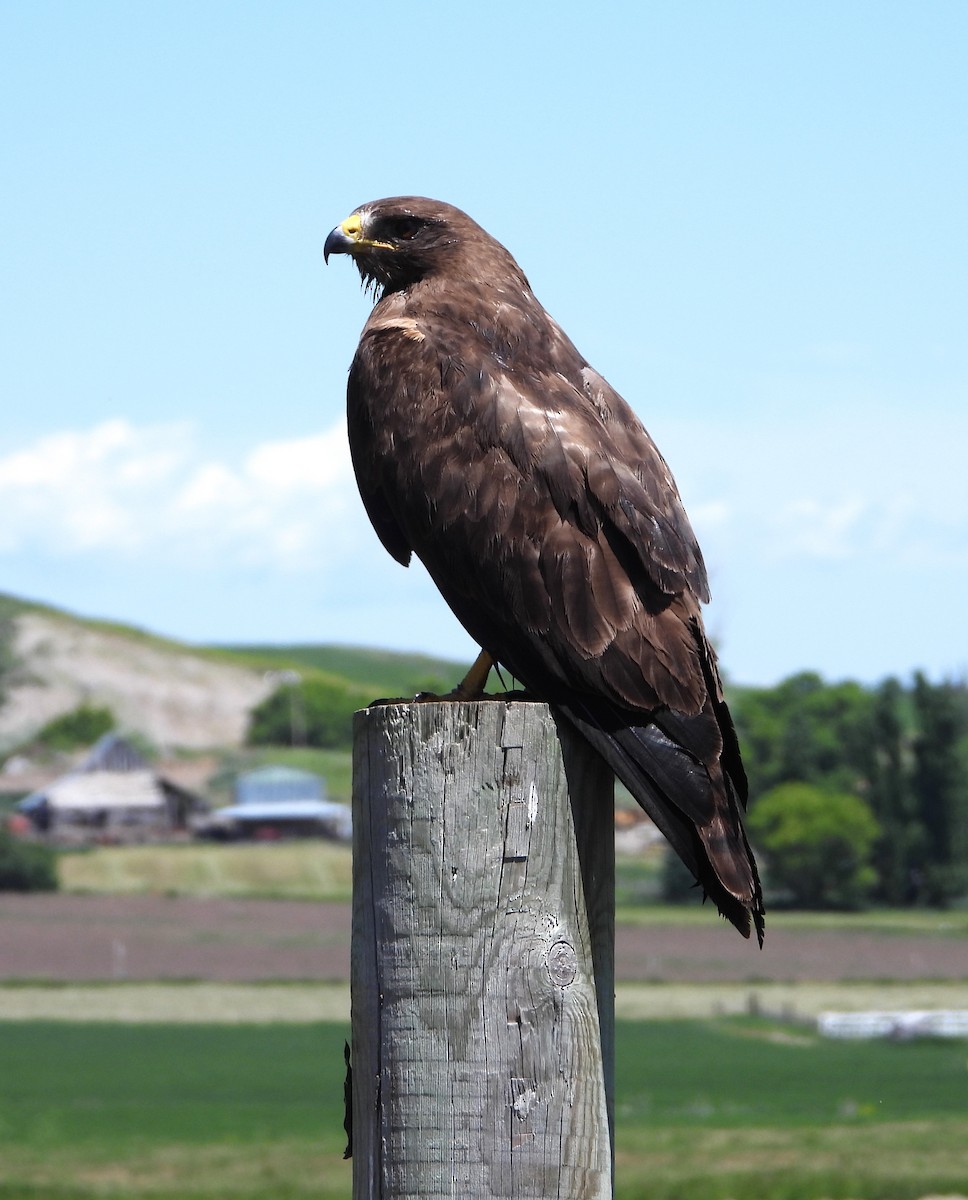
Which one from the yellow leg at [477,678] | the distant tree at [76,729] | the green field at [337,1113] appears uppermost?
the distant tree at [76,729]

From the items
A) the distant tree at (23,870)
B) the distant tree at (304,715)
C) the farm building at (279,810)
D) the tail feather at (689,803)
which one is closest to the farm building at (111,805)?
the farm building at (279,810)

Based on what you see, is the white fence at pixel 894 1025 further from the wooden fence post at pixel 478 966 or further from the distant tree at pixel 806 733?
the distant tree at pixel 806 733

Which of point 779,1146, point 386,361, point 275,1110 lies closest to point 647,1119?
point 779,1146

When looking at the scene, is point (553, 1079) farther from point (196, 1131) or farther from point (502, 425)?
point (196, 1131)

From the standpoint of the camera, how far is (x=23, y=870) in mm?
86688

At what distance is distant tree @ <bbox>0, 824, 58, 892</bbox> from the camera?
86312mm

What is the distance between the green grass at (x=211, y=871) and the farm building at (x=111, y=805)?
677 inches

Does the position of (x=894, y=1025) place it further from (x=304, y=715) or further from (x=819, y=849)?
(x=304, y=715)

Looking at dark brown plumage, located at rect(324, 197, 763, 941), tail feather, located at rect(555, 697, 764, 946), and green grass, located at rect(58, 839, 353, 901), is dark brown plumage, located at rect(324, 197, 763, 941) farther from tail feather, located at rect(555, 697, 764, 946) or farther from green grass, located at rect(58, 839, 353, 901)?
green grass, located at rect(58, 839, 353, 901)

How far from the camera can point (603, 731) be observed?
388 cm

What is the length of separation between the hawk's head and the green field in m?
20.1

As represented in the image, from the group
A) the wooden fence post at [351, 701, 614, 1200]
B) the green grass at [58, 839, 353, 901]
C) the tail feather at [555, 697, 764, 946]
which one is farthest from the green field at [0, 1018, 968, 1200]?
the green grass at [58, 839, 353, 901]

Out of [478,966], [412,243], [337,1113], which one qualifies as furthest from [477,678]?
A: [337,1113]

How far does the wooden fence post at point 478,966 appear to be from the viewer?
3367 mm
